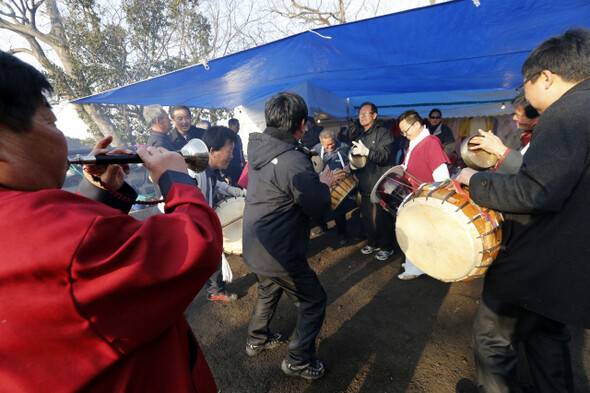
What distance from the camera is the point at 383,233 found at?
4133mm

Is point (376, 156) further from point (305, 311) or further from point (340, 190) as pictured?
point (305, 311)

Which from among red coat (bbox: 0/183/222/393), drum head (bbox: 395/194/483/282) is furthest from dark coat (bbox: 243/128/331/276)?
red coat (bbox: 0/183/222/393)

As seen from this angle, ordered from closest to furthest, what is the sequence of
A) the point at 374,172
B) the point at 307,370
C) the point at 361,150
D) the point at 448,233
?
the point at 448,233 → the point at 307,370 → the point at 361,150 → the point at 374,172

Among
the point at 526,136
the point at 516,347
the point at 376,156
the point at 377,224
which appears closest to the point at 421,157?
the point at 376,156

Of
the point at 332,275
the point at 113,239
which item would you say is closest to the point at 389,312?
the point at 332,275

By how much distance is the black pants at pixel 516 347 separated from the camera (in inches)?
63.2

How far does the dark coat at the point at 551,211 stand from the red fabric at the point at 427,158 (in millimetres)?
1607

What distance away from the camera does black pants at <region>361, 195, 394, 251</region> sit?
4086mm

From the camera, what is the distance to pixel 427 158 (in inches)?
126

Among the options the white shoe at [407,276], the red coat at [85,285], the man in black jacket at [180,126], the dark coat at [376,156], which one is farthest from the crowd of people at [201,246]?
the man in black jacket at [180,126]

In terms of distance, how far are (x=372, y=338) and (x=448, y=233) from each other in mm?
1466

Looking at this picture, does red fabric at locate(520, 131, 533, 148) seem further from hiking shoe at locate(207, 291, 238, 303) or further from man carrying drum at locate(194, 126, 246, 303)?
hiking shoe at locate(207, 291, 238, 303)

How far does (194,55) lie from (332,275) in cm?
1233

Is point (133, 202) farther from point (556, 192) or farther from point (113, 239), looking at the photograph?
point (556, 192)
